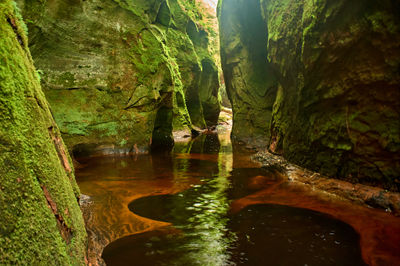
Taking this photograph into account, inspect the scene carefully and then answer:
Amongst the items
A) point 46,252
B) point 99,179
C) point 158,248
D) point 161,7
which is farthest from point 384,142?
point 161,7

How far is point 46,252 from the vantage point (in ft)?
6.05

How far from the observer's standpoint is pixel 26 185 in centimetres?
189

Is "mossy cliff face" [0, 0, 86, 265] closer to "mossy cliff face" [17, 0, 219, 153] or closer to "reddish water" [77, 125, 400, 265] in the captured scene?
"reddish water" [77, 125, 400, 265]

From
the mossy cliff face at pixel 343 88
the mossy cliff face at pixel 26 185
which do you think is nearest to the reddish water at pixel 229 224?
the mossy cliff face at pixel 343 88

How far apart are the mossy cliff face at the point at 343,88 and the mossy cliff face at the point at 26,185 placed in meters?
5.06

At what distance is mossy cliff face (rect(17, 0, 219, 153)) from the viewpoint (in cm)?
995

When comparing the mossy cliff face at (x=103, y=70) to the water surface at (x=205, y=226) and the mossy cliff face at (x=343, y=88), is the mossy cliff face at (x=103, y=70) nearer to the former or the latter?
the water surface at (x=205, y=226)

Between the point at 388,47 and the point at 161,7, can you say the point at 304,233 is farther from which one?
the point at 161,7

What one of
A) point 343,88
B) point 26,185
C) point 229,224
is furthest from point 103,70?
point 26,185

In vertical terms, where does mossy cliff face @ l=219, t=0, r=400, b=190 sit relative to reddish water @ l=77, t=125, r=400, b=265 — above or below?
above

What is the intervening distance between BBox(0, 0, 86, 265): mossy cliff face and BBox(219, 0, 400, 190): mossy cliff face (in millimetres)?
5060

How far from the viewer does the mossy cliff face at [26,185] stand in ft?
5.42

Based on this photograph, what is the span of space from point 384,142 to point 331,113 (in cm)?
143

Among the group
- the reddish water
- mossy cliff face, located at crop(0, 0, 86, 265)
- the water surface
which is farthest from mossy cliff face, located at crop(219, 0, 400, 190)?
mossy cliff face, located at crop(0, 0, 86, 265)
